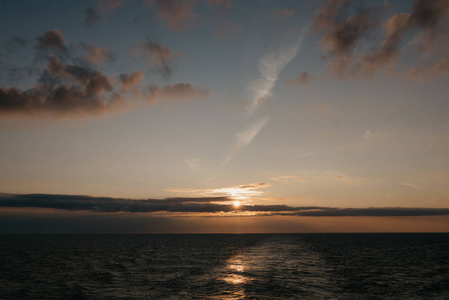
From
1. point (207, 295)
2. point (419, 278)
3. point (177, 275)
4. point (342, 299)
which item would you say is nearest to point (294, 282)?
point (342, 299)

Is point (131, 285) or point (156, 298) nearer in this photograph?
point (156, 298)

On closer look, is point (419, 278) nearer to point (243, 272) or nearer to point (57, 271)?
point (243, 272)

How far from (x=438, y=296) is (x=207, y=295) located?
74.0 feet

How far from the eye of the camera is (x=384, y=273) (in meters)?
48.5

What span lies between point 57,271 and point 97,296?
23.1 meters

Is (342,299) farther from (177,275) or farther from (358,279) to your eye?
(177,275)

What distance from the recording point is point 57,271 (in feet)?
160

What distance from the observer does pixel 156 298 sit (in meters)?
29.4

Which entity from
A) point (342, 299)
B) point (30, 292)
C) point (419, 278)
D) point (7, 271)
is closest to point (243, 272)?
point (342, 299)

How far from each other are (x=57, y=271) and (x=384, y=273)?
4985 cm

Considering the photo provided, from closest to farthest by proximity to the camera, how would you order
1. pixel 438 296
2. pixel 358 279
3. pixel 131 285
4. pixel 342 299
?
pixel 342 299 → pixel 438 296 → pixel 131 285 → pixel 358 279

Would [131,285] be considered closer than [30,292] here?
No

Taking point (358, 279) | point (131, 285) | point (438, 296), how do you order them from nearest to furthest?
point (438, 296) < point (131, 285) < point (358, 279)

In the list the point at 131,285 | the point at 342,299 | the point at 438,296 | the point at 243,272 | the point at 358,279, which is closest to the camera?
the point at 342,299
